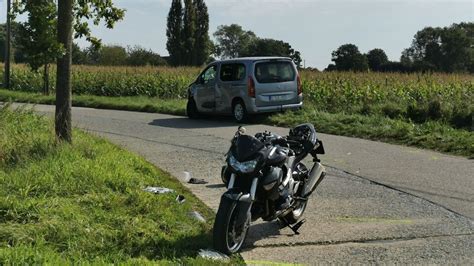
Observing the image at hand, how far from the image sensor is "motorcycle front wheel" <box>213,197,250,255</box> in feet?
15.7

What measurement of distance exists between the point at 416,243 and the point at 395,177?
10.7ft

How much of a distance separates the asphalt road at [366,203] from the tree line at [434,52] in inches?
1720

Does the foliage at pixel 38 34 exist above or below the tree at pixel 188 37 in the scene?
below

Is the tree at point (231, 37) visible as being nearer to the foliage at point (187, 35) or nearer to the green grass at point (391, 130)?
the foliage at point (187, 35)

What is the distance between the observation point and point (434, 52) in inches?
2672

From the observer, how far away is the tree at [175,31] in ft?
271

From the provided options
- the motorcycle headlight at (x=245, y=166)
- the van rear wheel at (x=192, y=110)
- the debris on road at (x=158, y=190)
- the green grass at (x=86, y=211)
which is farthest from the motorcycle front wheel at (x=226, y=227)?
the van rear wheel at (x=192, y=110)

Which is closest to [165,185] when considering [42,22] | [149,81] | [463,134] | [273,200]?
[273,200]

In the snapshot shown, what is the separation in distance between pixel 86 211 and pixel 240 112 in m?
11.5

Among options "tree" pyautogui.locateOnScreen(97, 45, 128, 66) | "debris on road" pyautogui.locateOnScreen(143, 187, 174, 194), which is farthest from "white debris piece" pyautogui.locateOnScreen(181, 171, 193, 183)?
"tree" pyautogui.locateOnScreen(97, 45, 128, 66)

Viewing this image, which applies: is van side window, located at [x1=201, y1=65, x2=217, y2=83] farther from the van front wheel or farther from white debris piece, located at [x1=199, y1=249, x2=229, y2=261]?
white debris piece, located at [x1=199, y1=249, x2=229, y2=261]

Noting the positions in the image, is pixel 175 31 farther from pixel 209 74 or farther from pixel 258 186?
pixel 258 186

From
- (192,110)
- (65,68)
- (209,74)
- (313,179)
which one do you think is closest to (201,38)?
(192,110)

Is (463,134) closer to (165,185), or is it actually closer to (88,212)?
(165,185)
